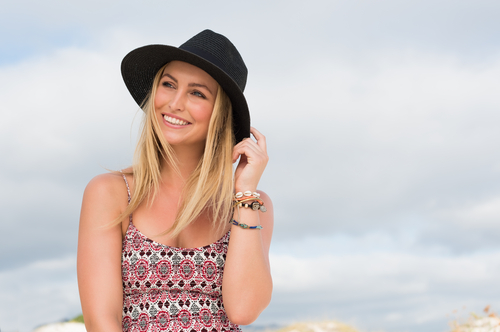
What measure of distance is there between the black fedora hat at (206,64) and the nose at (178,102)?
268mm

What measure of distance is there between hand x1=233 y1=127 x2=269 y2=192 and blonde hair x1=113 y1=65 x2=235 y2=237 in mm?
98

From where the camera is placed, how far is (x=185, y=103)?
369cm

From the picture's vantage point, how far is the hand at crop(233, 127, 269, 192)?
3.76m

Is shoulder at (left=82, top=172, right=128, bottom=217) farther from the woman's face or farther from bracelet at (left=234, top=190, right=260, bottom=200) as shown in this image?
bracelet at (left=234, top=190, right=260, bottom=200)

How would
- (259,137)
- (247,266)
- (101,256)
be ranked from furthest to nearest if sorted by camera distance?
(259,137) < (247,266) < (101,256)

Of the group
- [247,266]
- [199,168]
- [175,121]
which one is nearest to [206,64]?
[175,121]

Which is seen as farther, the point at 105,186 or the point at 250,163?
the point at 250,163

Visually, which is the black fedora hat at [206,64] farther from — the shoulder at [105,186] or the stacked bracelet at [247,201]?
the shoulder at [105,186]

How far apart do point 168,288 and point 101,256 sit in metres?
0.55

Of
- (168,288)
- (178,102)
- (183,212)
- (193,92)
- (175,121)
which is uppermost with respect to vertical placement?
(193,92)

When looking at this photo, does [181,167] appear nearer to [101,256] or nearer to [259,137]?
[259,137]

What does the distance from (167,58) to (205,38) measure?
38 centimetres

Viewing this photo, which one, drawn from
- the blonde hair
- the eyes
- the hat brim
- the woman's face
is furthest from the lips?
the hat brim

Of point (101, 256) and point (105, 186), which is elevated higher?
point (105, 186)
